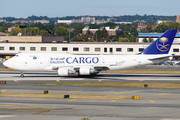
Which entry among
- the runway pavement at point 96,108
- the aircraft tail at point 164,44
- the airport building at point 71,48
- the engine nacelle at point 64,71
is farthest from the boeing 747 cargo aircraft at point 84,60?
the airport building at point 71,48

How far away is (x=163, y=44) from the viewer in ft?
187

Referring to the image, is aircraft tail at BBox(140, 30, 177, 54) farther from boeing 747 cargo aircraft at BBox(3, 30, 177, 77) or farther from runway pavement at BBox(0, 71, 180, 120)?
runway pavement at BBox(0, 71, 180, 120)

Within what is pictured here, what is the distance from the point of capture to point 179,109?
2889cm

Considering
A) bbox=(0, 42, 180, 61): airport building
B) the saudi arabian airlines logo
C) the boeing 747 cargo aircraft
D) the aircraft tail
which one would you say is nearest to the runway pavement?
the boeing 747 cargo aircraft

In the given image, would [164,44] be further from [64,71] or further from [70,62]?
[64,71]

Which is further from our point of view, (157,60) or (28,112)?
(157,60)

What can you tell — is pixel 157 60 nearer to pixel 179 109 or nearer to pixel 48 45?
pixel 179 109

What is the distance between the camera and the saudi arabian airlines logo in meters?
57.1

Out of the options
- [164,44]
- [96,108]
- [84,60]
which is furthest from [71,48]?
[96,108]

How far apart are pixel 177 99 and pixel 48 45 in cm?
7343

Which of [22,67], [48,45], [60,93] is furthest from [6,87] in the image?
[48,45]

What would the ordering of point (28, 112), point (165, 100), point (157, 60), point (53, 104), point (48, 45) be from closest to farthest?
point (28, 112) < point (53, 104) < point (165, 100) < point (157, 60) < point (48, 45)

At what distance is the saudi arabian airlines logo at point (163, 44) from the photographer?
2248 inches

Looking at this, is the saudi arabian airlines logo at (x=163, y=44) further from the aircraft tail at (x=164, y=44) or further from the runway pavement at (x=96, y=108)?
the runway pavement at (x=96, y=108)
